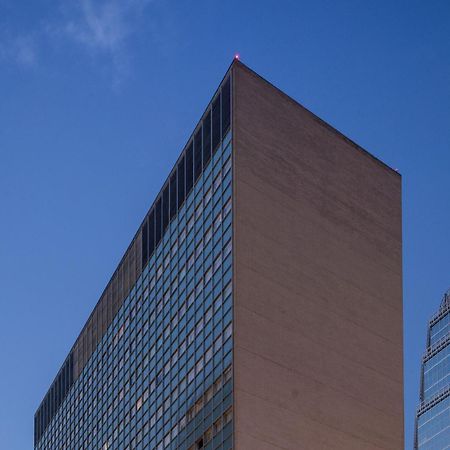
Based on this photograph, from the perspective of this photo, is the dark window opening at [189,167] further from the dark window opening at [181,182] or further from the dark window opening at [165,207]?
the dark window opening at [165,207]

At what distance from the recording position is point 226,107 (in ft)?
301

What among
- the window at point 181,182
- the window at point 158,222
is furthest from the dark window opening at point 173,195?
the window at point 158,222

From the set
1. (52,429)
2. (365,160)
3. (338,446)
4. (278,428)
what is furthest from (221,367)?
(52,429)

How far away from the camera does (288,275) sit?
8956cm

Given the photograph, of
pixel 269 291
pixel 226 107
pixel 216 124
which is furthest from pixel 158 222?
pixel 269 291

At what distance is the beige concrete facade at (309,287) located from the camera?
84062 millimetres

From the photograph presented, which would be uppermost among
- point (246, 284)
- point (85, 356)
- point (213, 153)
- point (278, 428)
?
point (85, 356)

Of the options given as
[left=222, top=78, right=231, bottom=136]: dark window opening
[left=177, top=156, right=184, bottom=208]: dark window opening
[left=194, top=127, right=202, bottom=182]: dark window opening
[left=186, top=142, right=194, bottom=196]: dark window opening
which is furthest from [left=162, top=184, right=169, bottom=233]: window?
[left=222, top=78, right=231, bottom=136]: dark window opening

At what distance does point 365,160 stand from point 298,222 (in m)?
14.8

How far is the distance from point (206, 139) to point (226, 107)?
548 cm

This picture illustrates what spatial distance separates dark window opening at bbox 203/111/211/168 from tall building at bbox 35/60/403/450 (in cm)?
24

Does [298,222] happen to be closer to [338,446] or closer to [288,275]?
[288,275]

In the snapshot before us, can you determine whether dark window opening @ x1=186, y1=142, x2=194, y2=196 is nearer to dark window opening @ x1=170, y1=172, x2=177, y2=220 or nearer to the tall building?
the tall building

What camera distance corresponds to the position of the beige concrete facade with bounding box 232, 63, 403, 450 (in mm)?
84062
